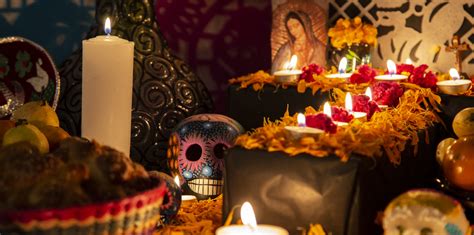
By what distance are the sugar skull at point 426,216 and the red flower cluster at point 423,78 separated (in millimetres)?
991

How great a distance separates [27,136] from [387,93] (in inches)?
43.7

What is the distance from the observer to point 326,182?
1.74 meters

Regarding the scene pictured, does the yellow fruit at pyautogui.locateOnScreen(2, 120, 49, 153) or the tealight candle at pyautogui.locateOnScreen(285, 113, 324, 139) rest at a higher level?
the tealight candle at pyautogui.locateOnScreen(285, 113, 324, 139)

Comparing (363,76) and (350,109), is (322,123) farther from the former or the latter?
(363,76)

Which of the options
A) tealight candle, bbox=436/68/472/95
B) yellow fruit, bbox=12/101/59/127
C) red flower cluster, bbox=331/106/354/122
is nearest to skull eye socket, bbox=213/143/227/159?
red flower cluster, bbox=331/106/354/122

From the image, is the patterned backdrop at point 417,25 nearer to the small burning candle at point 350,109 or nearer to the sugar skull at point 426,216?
the small burning candle at point 350,109

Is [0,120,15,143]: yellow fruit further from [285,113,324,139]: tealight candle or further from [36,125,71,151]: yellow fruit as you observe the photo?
[285,113,324,139]: tealight candle

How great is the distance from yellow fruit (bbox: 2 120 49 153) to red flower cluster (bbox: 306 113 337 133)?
59 centimetres

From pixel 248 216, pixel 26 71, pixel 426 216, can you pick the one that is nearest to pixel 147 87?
pixel 26 71

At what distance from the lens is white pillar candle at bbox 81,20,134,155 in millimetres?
1937

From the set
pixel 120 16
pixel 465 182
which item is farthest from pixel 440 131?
pixel 120 16

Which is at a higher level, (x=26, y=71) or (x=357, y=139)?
(x=26, y=71)

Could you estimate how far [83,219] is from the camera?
4.33ft

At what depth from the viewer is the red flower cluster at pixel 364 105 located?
7.20ft
